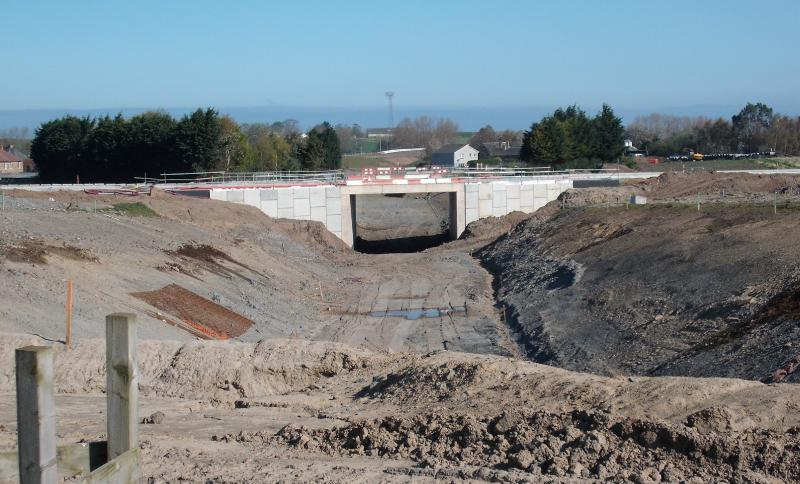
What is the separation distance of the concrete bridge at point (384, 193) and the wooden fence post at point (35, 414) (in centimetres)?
5742

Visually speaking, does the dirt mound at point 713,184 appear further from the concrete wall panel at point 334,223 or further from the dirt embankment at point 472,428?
the dirt embankment at point 472,428

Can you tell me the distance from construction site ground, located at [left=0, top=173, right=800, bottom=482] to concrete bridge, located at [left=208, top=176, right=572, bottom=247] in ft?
7.54

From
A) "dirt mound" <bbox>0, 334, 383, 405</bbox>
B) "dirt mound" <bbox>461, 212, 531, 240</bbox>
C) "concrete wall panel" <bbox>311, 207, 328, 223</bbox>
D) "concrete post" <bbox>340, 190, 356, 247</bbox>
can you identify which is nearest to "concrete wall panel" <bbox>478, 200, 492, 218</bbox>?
"dirt mound" <bbox>461, 212, 531, 240</bbox>

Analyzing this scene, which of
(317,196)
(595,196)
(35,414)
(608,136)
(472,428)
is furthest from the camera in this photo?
(608,136)

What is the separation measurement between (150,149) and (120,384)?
79.7 meters

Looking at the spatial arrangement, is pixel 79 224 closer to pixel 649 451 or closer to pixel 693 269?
pixel 693 269

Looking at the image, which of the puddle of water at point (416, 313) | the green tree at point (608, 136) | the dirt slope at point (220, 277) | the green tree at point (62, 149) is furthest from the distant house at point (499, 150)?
the puddle of water at point (416, 313)

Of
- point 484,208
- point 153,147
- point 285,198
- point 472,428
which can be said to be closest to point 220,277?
point 285,198

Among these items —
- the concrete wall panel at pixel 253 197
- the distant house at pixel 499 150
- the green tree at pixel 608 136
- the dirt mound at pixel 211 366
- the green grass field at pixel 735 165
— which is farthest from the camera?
the distant house at pixel 499 150

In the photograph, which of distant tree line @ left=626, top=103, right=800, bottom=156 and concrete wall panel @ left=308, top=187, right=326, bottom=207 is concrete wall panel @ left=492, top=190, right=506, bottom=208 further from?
distant tree line @ left=626, top=103, right=800, bottom=156

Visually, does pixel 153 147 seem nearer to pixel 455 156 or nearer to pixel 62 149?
pixel 62 149

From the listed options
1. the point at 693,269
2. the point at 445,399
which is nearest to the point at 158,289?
the point at 693,269

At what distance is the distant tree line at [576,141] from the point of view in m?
93.8

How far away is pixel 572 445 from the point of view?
32.2ft
